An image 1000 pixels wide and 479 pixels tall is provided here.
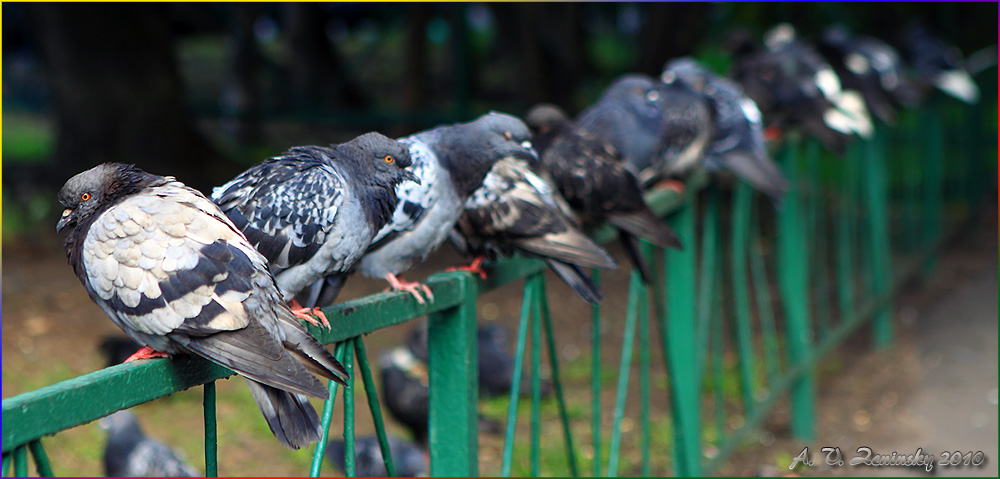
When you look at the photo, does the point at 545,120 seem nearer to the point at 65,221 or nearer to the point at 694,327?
the point at 694,327

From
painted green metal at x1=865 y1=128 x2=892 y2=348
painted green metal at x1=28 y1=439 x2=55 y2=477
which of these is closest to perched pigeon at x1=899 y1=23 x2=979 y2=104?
painted green metal at x1=865 y1=128 x2=892 y2=348

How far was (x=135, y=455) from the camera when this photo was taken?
3.64 m

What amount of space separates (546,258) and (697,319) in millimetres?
1386

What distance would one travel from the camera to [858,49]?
20.7 feet

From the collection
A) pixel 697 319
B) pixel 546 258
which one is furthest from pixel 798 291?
pixel 546 258

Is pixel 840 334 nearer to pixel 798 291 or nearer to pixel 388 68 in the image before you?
pixel 798 291

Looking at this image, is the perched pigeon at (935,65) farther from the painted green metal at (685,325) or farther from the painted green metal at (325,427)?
the painted green metal at (325,427)

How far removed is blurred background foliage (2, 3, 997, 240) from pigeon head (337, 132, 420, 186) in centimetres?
599

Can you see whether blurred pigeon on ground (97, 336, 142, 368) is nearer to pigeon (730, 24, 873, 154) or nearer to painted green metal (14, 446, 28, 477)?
pigeon (730, 24, 873, 154)

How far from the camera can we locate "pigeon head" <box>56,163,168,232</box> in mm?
1622

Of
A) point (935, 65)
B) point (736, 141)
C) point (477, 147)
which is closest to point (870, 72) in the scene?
point (935, 65)

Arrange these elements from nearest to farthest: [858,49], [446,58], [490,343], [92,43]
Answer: [490,343], [858,49], [92,43], [446,58]

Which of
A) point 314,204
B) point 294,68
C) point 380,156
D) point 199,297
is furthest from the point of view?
point 294,68

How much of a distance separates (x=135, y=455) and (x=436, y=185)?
205 centimetres
